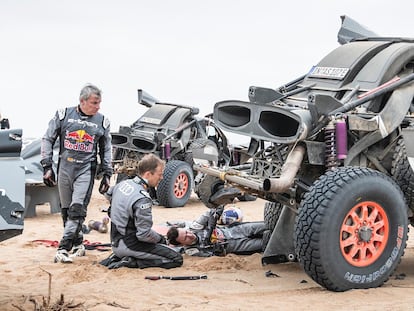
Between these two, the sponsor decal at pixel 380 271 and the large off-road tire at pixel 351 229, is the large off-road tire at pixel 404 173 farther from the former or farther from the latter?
the sponsor decal at pixel 380 271

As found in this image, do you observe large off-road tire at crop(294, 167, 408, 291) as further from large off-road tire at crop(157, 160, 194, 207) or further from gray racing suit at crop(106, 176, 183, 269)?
large off-road tire at crop(157, 160, 194, 207)

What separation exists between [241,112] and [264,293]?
1769 millimetres

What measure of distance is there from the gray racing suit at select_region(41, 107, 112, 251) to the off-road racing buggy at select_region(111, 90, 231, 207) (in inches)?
228

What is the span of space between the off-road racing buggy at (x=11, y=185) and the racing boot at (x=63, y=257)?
2818 mm

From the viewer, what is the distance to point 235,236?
7.55m

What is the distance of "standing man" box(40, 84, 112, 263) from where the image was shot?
7.19m

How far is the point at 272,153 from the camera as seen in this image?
6602mm

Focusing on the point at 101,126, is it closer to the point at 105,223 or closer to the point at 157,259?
the point at 157,259

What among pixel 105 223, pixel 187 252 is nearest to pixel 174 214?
pixel 105 223

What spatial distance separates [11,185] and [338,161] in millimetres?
2941

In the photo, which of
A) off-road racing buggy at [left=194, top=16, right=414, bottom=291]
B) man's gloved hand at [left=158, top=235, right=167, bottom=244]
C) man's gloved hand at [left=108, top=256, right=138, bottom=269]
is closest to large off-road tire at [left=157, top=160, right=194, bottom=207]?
off-road racing buggy at [left=194, top=16, right=414, bottom=291]

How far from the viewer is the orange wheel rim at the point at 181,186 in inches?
526

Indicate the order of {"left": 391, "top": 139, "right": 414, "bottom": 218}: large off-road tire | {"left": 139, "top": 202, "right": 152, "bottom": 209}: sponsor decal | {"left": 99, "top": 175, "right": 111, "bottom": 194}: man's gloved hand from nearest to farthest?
{"left": 391, "top": 139, "right": 414, "bottom": 218}: large off-road tire, {"left": 139, "top": 202, "right": 152, "bottom": 209}: sponsor decal, {"left": 99, "top": 175, "right": 111, "bottom": 194}: man's gloved hand

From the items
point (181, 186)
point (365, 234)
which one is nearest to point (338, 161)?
point (365, 234)
